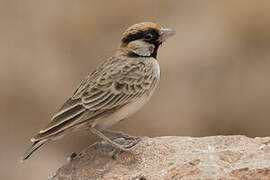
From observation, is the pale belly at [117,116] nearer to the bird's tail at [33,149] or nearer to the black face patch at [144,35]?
the bird's tail at [33,149]

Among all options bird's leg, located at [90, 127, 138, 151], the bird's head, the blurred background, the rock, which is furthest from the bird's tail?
the blurred background

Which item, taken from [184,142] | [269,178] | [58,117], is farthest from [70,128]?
[269,178]

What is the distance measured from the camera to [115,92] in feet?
25.8

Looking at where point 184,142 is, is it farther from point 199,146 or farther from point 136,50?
point 136,50

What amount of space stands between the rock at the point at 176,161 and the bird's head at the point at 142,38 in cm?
131

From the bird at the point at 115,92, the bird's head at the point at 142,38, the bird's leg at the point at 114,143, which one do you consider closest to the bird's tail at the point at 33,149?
the bird at the point at 115,92

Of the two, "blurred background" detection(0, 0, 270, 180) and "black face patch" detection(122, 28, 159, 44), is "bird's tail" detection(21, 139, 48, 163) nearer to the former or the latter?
"black face patch" detection(122, 28, 159, 44)

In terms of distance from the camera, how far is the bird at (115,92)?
744cm

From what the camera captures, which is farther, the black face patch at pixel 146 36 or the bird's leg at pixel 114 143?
the black face patch at pixel 146 36

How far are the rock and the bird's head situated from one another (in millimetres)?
1308

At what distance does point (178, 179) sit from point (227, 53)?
8.46 m

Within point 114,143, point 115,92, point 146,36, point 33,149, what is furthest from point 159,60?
point 33,149

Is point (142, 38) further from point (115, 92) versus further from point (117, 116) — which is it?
point (117, 116)

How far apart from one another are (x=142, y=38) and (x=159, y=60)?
237 inches
